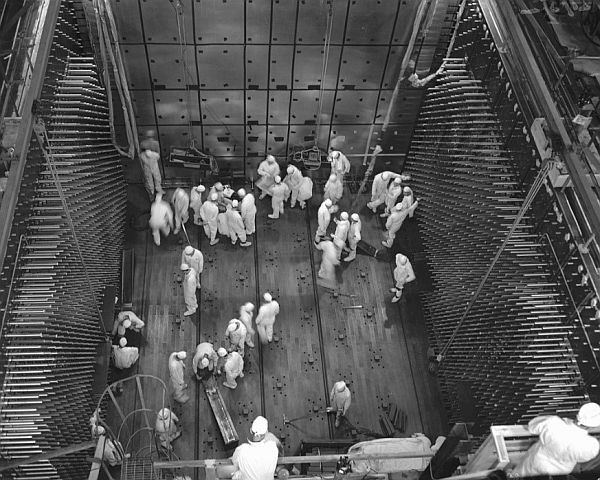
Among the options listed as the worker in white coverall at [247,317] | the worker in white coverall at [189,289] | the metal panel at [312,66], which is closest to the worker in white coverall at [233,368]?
the worker in white coverall at [247,317]

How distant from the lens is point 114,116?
8.34 m

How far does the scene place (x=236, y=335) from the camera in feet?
24.6

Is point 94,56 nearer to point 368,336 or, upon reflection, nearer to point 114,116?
point 114,116

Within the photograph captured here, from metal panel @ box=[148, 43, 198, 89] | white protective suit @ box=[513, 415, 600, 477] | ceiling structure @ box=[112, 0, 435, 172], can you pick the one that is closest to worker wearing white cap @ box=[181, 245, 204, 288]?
ceiling structure @ box=[112, 0, 435, 172]

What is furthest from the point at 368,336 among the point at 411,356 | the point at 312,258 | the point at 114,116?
the point at 114,116

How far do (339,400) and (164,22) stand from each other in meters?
4.51

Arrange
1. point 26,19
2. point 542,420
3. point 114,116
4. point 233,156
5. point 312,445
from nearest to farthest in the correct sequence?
1. point 542,420
2. point 26,19
3. point 312,445
4. point 114,116
5. point 233,156

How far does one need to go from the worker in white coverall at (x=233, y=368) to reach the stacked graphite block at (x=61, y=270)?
138 centimetres

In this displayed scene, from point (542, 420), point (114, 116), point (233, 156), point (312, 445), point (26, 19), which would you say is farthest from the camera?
point (233, 156)

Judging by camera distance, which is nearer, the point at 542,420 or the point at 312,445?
the point at 542,420

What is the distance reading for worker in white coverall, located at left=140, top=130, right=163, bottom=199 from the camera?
8.63 m

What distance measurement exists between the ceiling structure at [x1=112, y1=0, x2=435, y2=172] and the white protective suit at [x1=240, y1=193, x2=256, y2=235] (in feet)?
3.10

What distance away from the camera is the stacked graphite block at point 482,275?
233 inches

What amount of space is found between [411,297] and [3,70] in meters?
5.20
